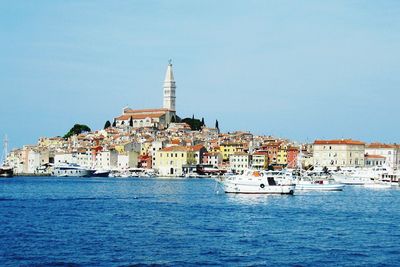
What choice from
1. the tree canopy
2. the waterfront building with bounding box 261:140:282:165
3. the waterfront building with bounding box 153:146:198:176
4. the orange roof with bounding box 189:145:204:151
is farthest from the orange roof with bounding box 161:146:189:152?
the tree canopy

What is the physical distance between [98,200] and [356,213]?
13537 mm

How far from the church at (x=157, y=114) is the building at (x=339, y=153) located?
1422 inches

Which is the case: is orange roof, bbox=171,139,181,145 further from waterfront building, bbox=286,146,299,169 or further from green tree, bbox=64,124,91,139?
green tree, bbox=64,124,91,139

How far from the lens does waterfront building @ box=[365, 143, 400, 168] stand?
95875 millimetres

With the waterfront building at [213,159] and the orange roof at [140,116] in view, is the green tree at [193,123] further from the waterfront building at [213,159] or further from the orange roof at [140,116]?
the waterfront building at [213,159]

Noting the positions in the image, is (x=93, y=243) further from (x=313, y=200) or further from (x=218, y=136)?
(x=218, y=136)

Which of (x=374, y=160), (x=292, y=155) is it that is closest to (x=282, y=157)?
(x=292, y=155)

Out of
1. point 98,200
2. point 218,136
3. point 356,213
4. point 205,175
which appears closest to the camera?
point 356,213

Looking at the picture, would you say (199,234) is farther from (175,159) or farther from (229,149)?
(229,149)

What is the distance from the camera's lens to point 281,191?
39.8m

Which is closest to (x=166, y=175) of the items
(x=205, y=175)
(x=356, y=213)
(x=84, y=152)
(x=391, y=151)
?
(x=205, y=175)

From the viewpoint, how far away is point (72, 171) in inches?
3871

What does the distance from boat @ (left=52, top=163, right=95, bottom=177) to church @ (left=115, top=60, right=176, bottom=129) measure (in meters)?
24.2

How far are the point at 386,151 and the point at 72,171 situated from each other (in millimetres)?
40390
